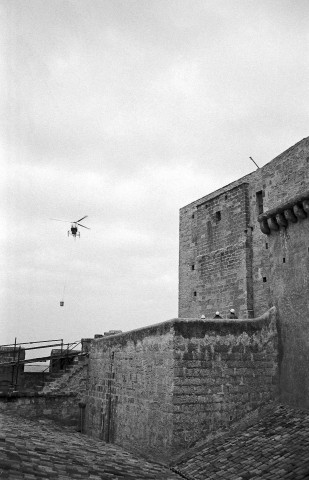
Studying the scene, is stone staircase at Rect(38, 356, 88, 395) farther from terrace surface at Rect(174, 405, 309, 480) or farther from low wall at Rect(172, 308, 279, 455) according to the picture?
terrace surface at Rect(174, 405, 309, 480)

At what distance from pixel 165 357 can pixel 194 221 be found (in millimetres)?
12604

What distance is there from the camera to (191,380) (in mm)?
9445

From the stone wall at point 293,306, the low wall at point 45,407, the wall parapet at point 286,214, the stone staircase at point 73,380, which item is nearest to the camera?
the stone wall at point 293,306

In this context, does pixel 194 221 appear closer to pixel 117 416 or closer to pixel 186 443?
pixel 117 416

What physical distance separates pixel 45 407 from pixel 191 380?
6.89 meters

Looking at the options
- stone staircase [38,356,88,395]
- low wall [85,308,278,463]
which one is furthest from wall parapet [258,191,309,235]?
stone staircase [38,356,88,395]

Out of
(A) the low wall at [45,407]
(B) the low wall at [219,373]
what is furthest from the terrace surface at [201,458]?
→ (A) the low wall at [45,407]

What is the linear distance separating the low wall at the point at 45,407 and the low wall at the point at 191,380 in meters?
3.66

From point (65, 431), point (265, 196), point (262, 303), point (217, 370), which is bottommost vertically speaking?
point (65, 431)

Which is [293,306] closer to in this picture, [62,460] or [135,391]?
[135,391]

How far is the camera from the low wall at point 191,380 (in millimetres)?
9266

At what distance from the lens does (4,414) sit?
13789mm

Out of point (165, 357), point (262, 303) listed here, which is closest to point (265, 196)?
point (262, 303)

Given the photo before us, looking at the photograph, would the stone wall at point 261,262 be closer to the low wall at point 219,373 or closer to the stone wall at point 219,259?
the stone wall at point 219,259
